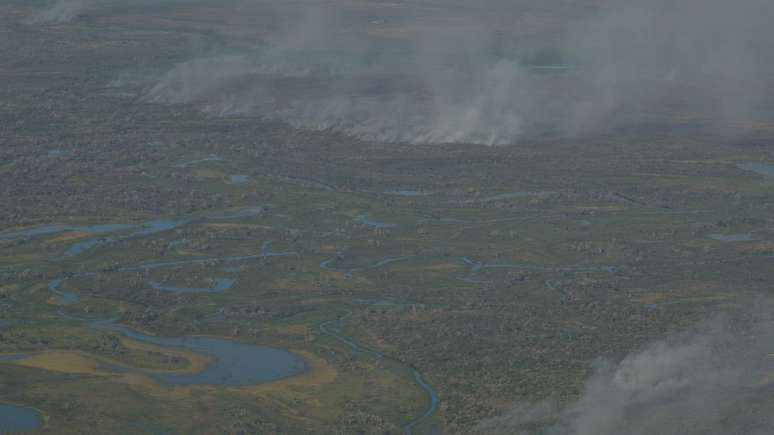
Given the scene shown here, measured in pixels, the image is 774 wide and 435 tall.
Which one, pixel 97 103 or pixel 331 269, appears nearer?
pixel 331 269

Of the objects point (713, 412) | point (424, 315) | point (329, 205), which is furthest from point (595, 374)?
point (329, 205)

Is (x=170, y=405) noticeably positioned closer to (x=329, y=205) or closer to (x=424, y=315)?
(x=424, y=315)

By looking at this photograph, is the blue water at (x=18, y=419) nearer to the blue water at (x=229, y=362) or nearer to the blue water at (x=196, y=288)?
the blue water at (x=229, y=362)

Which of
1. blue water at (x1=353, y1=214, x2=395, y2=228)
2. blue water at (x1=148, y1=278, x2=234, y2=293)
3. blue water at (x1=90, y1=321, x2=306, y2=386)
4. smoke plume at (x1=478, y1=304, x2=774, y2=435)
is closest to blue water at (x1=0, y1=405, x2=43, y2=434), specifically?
blue water at (x1=90, y1=321, x2=306, y2=386)

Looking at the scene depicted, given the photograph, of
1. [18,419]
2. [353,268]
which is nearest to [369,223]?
[353,268]

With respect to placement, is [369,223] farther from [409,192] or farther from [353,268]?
[353,268]

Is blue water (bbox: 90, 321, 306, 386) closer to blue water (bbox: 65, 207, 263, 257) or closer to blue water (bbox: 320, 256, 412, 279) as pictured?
blue water (bbox: 320, 256, 412, 279)
